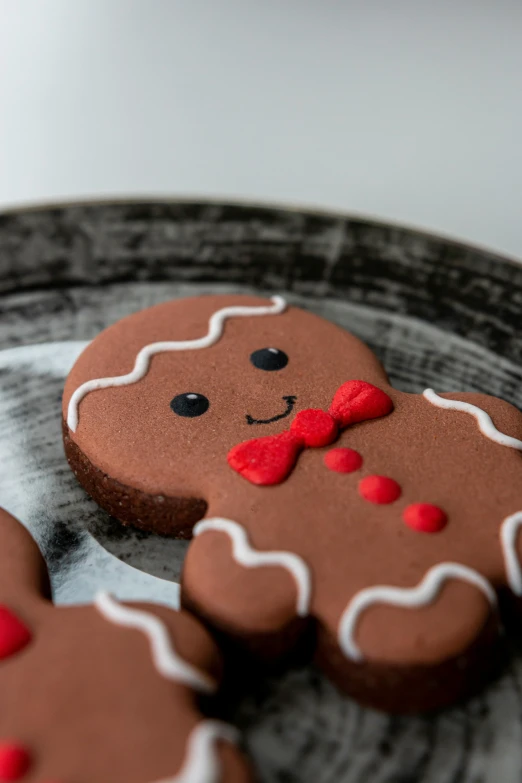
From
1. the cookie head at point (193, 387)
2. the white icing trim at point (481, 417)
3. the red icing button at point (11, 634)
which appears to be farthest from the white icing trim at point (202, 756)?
the white icing trim at point (481, 417)

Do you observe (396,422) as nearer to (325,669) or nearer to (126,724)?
(325,669)

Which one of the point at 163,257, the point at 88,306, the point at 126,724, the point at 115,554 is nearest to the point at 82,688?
the point at 126,724

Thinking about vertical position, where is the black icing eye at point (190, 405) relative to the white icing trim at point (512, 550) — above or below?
below

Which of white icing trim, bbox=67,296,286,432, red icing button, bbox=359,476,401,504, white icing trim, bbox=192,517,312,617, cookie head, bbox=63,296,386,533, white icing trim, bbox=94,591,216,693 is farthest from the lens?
white icing trim, bbox=67,296,286,432

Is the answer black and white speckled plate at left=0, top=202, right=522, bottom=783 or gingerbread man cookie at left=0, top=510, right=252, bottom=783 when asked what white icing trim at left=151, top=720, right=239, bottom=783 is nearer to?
gingerbread man cookie at left=0, top=510, right=252, bottom=783

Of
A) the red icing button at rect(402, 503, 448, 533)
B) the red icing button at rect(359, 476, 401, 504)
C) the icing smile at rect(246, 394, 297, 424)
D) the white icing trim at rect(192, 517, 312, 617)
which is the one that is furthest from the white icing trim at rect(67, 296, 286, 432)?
the red icing button at rect(402, 503, 448, 533)

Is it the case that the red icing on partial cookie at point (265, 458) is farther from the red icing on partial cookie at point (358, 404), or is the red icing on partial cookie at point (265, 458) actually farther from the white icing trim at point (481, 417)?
the white icing trim at point (481, 417)
